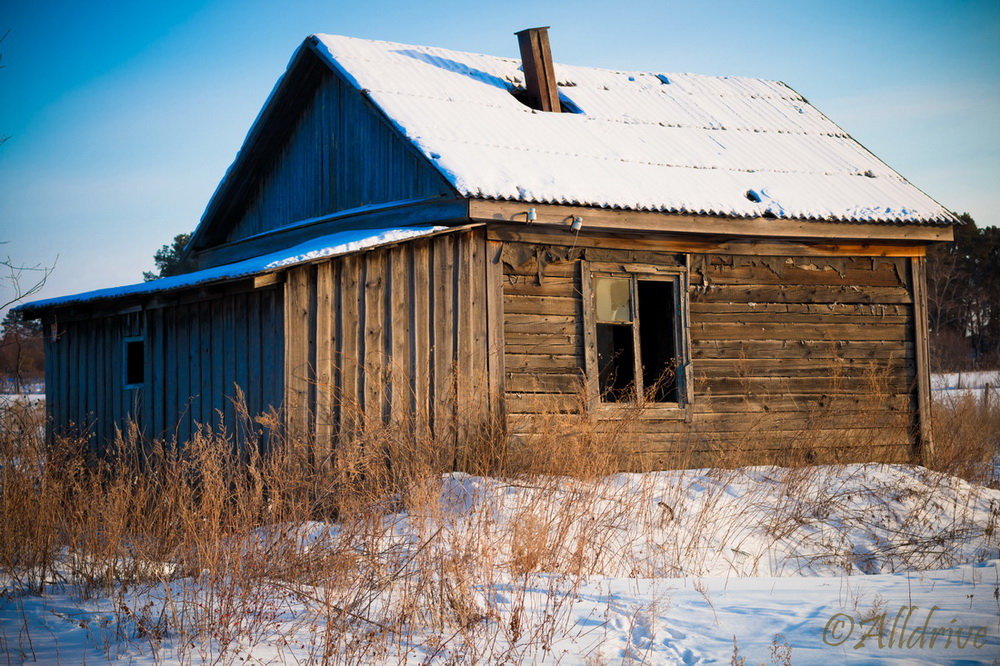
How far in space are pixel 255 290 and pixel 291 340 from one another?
771 millimetres

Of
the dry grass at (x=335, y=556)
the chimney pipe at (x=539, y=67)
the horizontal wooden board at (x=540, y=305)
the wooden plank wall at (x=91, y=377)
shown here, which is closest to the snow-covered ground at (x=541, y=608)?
the dry grass at (x=335, y=556)

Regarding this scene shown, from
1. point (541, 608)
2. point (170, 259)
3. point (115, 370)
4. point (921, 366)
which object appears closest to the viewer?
point (541, 608)

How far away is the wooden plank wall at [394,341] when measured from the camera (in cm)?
845

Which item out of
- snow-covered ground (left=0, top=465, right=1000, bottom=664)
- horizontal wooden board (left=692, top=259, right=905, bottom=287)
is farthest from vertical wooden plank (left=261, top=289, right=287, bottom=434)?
horizontal wooden board (left=692, top=259, right=905, bottom=287)

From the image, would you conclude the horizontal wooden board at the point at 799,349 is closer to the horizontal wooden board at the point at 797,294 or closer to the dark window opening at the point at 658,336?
the dark window opening at the point at 658,336

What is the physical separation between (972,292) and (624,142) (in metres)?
34.8

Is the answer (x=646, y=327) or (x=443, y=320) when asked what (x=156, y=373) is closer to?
(x=443, y=320)

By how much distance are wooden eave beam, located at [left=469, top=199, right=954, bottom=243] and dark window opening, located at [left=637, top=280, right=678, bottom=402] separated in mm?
787

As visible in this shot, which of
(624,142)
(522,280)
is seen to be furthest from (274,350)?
(624,142)

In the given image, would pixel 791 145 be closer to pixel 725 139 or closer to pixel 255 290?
pixel 725 139

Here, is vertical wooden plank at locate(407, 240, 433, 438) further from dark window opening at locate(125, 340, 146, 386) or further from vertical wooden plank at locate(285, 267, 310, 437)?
dark window opening at locate(125, 340, 146, 386)

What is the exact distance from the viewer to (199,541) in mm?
5363

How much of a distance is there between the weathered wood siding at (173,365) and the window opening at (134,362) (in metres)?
0.07

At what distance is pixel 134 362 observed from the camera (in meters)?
10.7
